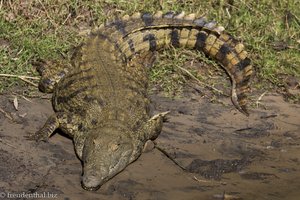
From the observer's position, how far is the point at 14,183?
459cm

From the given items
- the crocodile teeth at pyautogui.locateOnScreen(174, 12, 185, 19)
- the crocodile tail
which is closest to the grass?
the crocodile tail

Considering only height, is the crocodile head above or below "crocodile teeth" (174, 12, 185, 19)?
below

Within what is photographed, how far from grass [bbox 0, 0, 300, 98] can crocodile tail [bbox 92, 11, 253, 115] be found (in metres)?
0.18

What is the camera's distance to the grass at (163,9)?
6254 mm

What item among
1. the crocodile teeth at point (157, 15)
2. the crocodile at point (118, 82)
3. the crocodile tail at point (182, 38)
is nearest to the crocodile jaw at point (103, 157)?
the crocodile at point (118, 82)

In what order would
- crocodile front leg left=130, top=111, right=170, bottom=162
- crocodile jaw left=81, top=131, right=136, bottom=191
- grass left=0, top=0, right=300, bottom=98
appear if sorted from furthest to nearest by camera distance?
1. grass left=0, top=0, right=300, bottom=98
2. crocodile front leg left=130, top=111, right=170, bottom=162
3. crocodile jaw left=81, top=131, right=136, bottom=191

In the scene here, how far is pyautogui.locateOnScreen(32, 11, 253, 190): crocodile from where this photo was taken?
496cm

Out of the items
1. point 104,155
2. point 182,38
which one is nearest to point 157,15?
point 182,38

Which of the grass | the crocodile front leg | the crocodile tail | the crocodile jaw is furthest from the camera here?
the grass

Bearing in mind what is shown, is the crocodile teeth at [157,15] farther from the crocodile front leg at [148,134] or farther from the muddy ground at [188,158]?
the crocodile front leg at [148,134]

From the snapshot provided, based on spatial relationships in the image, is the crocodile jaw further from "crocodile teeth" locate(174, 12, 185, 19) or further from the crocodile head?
"crocodile teeth" locate(174, 12, 185, 19)

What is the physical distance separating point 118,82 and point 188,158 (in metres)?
0.96

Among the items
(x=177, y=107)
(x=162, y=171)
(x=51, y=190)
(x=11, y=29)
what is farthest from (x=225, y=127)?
(x=11, y=29)

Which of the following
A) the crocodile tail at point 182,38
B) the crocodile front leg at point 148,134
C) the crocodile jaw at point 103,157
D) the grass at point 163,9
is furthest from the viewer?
the grass at point 163,9
